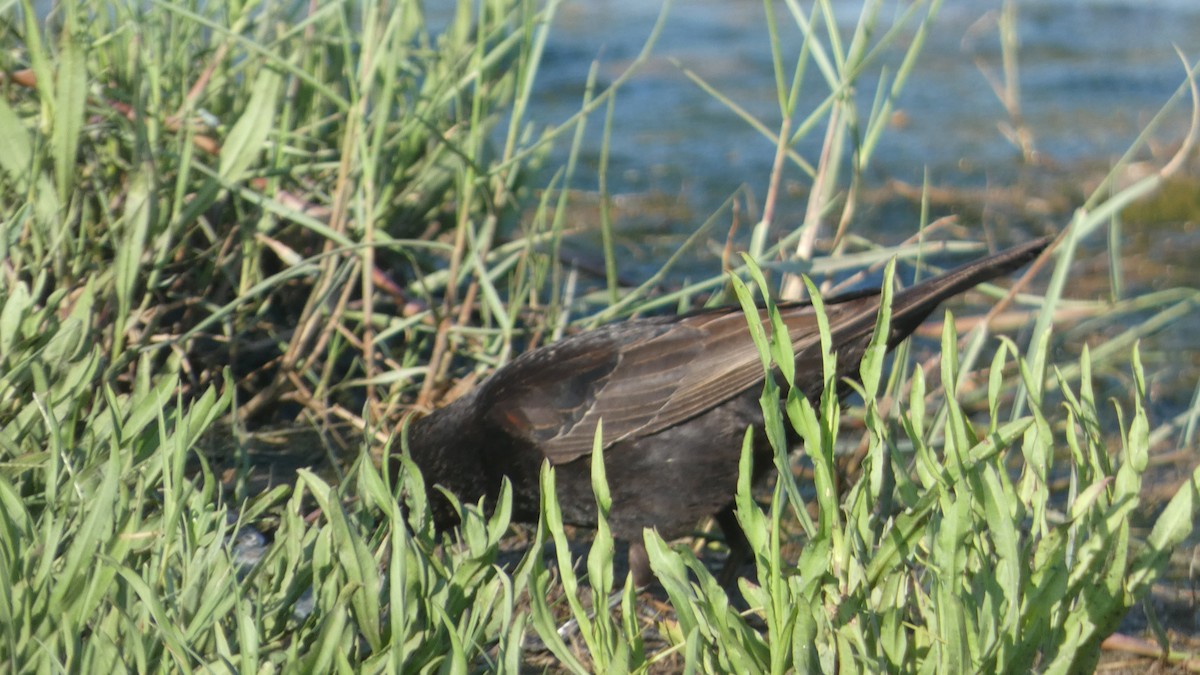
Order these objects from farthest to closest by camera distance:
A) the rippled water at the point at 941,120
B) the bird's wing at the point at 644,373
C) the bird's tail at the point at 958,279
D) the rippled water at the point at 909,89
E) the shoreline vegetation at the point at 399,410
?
1. the rippled water at the point at 909,89
2. the rippled water at the point at 941,120
3. the bird's wing at the point at 644,373
4. the bird's tail at the point at 958,279
5. the shoreline vegetation at the point at 399,410

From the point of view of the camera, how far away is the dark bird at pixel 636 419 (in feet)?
11.3

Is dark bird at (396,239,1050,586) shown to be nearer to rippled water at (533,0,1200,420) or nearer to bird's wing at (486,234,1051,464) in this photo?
bird's wing at (486,234,1051,464)

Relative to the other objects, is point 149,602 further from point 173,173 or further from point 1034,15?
point 1034,15

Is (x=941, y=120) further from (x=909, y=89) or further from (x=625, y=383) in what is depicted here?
(x=625, y=383)

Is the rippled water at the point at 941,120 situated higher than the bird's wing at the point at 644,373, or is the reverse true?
the bird's wing at the point at 644,373

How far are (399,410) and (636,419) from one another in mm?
867

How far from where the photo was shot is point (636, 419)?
139 inches

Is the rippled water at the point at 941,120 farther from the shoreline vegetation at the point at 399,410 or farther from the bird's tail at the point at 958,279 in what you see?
the bird's tail at the point at 958,279

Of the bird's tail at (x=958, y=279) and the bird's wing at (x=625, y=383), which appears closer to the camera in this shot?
the bird's tail at (x=958, y=279)

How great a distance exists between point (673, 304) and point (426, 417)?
55.5 inches

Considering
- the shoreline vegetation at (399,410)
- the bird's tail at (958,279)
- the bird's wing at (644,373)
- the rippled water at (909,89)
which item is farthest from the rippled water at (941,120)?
the bird's tail at (958,279)

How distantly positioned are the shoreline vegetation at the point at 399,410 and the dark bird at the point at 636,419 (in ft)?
0.40

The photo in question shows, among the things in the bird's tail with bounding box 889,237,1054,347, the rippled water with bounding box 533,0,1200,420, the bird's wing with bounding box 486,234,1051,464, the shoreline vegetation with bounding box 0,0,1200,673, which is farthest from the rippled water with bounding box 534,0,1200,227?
the bird's tail with bounding box 889,237,1054,347

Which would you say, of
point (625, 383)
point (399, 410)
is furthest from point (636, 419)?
point (399, 410)
